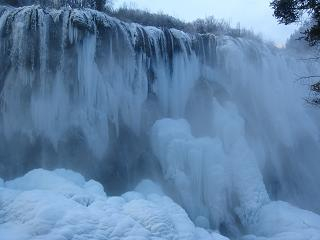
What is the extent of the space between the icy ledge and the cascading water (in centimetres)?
230

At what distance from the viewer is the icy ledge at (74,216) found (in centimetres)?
704

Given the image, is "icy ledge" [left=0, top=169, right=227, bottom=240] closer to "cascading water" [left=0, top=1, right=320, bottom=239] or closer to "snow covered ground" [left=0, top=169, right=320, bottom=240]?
"snow covered ground" [left=0, top=169, right=320, bottom=240]

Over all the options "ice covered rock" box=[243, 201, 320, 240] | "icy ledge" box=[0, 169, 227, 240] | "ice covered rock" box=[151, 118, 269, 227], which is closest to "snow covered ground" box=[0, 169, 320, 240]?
"icy ledge" box=[0, 169, 227, 240]

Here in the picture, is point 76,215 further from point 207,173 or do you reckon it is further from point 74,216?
point 207,173

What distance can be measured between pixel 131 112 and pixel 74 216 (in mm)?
5603

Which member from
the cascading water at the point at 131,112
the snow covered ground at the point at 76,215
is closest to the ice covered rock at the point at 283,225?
the cascading water at the point at 131,112

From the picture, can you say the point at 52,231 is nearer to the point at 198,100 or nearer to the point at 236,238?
the point at 236,238

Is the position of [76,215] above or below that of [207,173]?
above

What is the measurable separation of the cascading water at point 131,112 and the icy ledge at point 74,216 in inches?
90.4

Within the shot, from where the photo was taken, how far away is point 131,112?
1266cm

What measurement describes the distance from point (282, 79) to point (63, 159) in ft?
36.8

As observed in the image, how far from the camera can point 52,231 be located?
698cm

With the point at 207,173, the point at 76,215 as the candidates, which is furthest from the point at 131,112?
the point at 76,215

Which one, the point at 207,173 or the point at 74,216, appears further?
the point at 207,173
